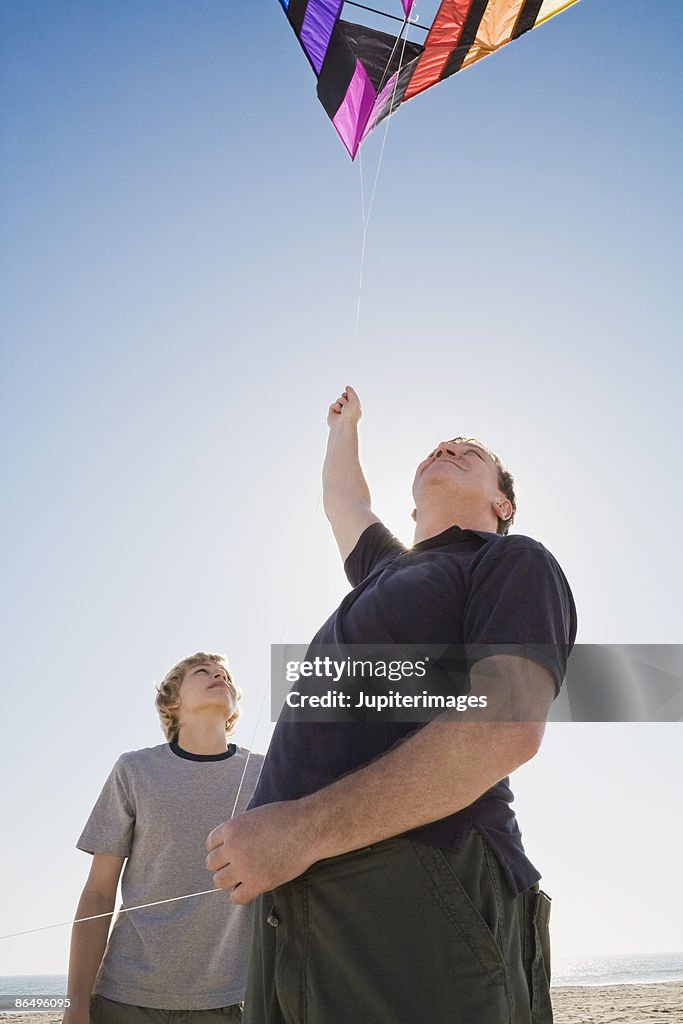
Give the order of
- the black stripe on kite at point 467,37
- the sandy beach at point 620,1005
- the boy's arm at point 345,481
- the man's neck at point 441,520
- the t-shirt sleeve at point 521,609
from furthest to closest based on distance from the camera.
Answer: the sandy beach at point 620,1005
the black stripe on kite at point 467,37
the boy's arm at point 345,481
the man's neck at point 441,520
the t-shirt sleeve at point 521,609

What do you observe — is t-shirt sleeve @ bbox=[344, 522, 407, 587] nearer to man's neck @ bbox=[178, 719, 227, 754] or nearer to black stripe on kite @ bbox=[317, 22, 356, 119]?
man's neck @ bbox=[178, 719, 227, 754]

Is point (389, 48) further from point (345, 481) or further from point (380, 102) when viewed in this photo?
point (345, 481)

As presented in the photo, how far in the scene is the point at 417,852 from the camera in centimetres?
117

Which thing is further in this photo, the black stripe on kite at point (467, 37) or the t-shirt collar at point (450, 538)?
the black stripe on kite at point (467, 37)

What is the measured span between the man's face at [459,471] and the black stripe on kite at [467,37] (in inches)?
80.1

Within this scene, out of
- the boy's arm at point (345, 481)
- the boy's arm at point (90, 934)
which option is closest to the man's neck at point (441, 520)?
the boy's arm at point (345, 481)

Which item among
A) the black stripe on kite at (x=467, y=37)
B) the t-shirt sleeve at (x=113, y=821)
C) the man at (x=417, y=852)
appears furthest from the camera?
the black stripe on kite at (x=467, y=37)

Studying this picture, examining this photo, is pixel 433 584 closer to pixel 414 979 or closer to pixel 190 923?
pixel 414 979

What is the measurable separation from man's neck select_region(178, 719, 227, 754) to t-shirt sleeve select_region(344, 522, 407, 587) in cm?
93

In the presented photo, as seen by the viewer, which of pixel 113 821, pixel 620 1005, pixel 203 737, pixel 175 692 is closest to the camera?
pixel 113 821

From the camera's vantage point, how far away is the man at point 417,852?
1.12m

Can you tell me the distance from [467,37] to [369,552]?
2.37 meters

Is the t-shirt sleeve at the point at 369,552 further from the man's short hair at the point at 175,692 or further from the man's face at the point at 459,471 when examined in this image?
the man's short hair at the point at 175,692

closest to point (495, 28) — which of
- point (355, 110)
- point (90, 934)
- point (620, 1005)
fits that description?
point (355, 110)
